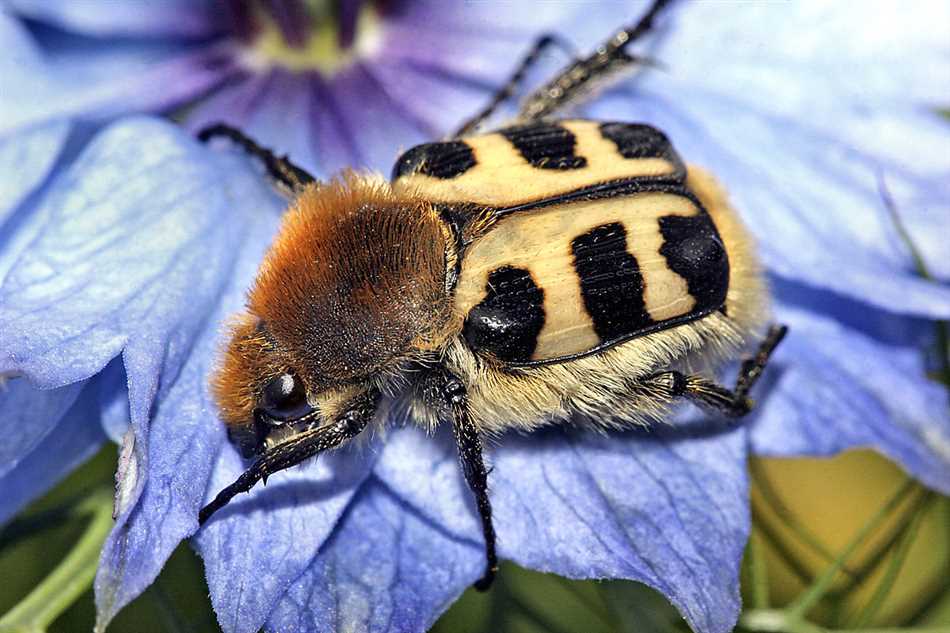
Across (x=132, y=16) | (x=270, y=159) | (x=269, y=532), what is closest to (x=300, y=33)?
(x=132, y=16)

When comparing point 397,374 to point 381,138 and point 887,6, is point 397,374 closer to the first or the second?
point 381,138

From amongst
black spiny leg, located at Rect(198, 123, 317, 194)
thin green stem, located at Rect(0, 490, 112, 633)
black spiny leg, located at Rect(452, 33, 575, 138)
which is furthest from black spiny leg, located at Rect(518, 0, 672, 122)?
thin green stem, located at Rect(0, 490, 112, 633)

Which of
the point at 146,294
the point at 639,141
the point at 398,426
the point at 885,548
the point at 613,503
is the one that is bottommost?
the point at 885,548

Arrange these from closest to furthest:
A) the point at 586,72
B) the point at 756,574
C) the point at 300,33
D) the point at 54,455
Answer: the point at 54,455, the point at 756,574, the point at 586,72, the point at 300,33

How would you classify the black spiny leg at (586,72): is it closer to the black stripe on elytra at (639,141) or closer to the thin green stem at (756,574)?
the black stripe on elytra at (639,141)

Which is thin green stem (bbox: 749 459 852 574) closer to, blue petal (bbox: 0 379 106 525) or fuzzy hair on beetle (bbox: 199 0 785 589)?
fuzzy hair on beetle (bbox: 199 0 785 589)

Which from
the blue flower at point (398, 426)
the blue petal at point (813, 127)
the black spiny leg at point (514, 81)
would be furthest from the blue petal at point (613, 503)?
the black spiny leg at point (514, 81)

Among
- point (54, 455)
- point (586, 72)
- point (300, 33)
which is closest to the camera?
point (54, 455)

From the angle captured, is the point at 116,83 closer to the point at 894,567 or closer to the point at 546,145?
the point at 546,145
